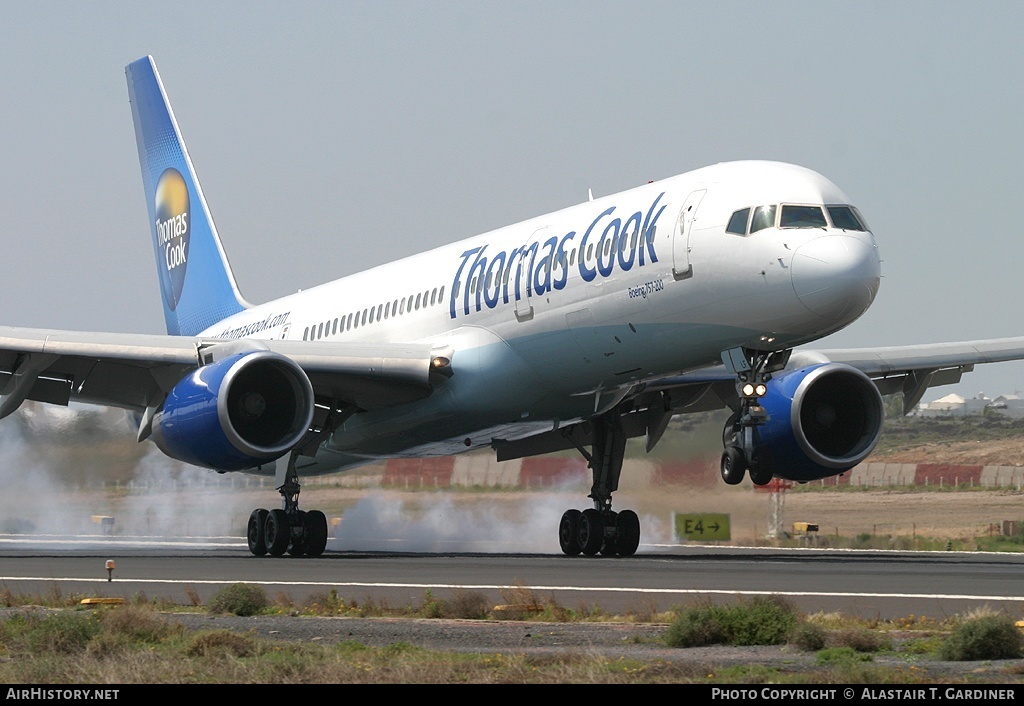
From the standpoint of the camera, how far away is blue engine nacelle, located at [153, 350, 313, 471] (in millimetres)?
23250

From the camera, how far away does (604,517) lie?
27.8 m

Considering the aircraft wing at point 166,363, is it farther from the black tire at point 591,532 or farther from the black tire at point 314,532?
the black tire at point 591,532

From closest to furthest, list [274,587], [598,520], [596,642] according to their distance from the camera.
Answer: [596,642] → [274,587] → [598,520]

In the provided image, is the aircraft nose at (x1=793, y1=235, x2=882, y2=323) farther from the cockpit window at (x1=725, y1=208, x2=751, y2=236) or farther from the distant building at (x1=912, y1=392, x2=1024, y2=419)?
the distant building at (x1=912, y1=392, x2=1024, y2=419)

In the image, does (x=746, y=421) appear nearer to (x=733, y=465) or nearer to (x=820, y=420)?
(x=733, y=465)

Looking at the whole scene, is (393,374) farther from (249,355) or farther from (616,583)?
(616,583)

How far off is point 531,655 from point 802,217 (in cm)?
1165

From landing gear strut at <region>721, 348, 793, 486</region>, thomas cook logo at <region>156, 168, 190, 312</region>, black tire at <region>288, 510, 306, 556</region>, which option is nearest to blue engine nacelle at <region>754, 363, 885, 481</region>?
landing gear strut at <region>721, 348, 793, 486</region>

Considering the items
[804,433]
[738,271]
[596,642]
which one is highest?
[738,271]

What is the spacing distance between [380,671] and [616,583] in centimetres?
875

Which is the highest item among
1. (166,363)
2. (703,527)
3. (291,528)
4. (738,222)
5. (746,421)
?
(738,222)

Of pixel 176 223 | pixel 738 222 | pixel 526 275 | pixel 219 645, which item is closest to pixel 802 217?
pixel 738 222

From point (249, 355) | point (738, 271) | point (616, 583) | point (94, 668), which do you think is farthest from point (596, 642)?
point (249, 355)

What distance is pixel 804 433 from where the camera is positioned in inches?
982
